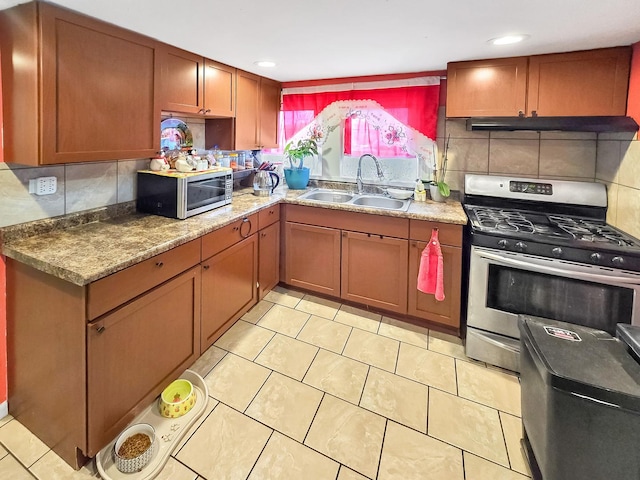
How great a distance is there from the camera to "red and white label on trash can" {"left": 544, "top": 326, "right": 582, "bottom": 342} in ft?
4.50

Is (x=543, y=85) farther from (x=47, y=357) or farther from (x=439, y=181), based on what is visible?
(x=47, y=357)

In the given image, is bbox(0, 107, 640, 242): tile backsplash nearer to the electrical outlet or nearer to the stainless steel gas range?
the electrical outlet

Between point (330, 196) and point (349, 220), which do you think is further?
point (330, 196)

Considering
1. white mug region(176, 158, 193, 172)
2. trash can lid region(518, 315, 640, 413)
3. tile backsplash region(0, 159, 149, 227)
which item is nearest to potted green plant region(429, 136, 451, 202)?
trash can lid region(518, 315, 640, 413)

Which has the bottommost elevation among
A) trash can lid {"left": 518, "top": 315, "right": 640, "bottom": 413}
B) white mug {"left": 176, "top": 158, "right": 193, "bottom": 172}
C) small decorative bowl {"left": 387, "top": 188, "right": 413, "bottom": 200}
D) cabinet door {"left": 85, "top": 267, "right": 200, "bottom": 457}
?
cabinet door {"left": 85, "top": 267, "right": 200, "bottom": 457}

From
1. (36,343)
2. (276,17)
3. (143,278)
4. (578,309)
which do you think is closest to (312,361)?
(143,278)

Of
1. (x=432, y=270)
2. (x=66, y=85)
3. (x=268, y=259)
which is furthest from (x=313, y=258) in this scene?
(x=66, y=85)

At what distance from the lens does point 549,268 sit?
192 cm

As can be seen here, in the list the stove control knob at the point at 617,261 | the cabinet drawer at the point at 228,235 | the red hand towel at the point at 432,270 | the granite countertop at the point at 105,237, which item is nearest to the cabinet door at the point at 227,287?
the cabinet drawer at the point at 228,235

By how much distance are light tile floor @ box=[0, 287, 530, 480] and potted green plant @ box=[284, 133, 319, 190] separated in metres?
1.42

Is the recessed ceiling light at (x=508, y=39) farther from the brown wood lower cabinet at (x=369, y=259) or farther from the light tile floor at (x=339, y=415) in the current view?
the light tile floor at (x=339, y=415)

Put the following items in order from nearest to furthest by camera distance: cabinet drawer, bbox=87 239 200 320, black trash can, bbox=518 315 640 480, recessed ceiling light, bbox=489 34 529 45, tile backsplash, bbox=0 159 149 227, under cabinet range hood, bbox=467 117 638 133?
1. black trash can, bbox=518 315 640 480
2. cabinet drawer, bbox=87 239 200 320
3. tile backsplash, bbox=0 159 149 227
4. recessed ceiling light, bbox=489 34 529 45
5. under cabinet range hood, bbox=467 117 638 133

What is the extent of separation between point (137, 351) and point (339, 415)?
3.40ft

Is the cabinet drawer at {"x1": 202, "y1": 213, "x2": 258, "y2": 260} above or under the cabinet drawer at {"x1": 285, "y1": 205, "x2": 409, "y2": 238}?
under
